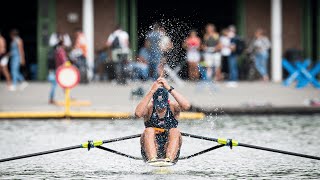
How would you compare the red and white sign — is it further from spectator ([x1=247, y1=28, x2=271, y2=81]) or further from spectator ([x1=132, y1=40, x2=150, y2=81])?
spectator ([x1=247, y1=28, x2=271, y2=81])

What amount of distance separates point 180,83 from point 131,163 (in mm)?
19419

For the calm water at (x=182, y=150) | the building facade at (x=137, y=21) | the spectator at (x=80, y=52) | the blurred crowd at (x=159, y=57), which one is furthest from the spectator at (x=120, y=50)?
the calm water at (x=182, y=150)

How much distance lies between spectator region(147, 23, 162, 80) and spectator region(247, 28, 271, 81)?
3.66 meters

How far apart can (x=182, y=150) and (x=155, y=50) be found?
16057 millimetres

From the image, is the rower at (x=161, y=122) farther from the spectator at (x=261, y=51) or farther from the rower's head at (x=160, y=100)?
the spectator at (x=261, y=51)

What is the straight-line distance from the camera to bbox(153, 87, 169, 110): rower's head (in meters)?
13.0

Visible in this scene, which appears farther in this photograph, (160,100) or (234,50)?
(234,50)

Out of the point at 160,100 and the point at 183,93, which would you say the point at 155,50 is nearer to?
the point at 183,93

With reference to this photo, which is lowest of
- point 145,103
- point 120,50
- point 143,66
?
point 145,103

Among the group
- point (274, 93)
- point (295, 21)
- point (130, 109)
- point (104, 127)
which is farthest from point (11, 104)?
point (295, 21)

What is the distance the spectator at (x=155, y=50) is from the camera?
94.5 feet

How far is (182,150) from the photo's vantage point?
15.0 m

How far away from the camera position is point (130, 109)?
22.9 metres

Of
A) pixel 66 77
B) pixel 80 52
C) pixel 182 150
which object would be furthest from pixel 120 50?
pixel 182 150
